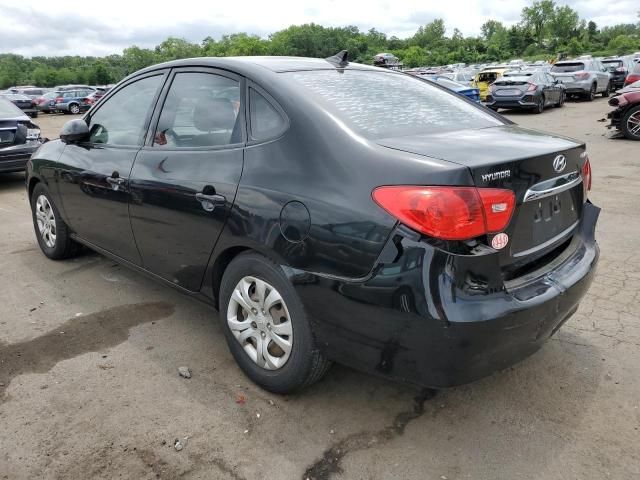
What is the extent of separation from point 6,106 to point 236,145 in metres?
7.99

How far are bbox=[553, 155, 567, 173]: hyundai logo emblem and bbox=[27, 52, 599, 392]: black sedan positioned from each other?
21 millimetres

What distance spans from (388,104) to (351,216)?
97cm

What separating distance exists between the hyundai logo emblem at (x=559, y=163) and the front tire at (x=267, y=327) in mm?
1328

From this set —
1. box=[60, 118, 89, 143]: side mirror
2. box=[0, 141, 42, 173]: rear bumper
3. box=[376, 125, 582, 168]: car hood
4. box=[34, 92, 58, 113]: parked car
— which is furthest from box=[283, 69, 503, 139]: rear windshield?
box=[34, 92, 58, 113]: parked car

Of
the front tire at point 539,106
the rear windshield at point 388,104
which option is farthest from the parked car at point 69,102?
the rear windshield at point 388,104

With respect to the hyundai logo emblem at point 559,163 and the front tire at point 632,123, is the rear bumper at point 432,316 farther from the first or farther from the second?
the front tire at point 632,123

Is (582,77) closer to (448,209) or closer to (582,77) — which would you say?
(582,77)

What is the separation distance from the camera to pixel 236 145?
2.84 meters

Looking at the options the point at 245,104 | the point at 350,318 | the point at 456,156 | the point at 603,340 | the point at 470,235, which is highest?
A: the point at 245,104

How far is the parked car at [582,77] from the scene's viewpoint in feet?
76.9

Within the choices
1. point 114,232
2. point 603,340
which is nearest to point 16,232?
point 114,232

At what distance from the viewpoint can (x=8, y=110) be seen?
8859mm

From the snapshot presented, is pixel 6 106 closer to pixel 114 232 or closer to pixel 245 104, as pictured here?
pixel 114 232

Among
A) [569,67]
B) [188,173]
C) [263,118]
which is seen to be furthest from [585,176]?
[569,67]
